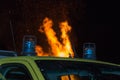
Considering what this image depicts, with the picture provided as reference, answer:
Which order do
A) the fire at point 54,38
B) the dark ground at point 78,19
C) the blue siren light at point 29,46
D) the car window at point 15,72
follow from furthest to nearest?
the dark ground at point 78,19, the fire at point 54,38, the blue siren light at point 29,46, the car window at point 15,72

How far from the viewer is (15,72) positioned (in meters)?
5.84

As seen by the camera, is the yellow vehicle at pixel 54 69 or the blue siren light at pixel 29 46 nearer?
the yellow vehicle at pixel 54 69

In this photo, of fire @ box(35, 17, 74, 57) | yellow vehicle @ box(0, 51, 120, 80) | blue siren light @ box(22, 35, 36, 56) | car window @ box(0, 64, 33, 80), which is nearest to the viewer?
yellow vehicle @ box(0, 51, 120, 80)

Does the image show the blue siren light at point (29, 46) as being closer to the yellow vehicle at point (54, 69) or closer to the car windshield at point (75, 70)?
the yellow vehicle at point (54, 69)

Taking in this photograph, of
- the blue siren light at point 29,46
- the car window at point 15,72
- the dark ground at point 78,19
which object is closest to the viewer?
the car window at point 15,72

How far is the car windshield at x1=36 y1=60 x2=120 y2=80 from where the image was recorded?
552 cm

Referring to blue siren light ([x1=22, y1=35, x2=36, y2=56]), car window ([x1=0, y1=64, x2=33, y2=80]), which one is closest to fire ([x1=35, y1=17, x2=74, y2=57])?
blue siren light ([x1=22, y1=35, x2=36, y2=56])

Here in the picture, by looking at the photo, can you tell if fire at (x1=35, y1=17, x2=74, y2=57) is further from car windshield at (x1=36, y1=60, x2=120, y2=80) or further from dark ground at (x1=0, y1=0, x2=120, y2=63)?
car windshield at (x1=36, y1=60, x2=120, y2=80)

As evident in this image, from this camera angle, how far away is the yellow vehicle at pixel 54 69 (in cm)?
547

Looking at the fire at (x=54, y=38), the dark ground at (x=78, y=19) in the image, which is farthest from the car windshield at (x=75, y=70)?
the dark ground at (x=78, y=19)

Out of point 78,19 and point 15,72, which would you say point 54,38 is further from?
point 15,72

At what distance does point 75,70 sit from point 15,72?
66cm

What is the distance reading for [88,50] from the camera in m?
17.0

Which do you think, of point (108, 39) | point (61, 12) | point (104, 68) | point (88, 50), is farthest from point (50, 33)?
point (104, 68)
